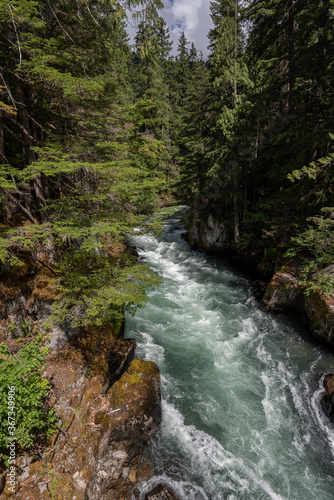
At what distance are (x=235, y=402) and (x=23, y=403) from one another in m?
6.19

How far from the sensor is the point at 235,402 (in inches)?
277

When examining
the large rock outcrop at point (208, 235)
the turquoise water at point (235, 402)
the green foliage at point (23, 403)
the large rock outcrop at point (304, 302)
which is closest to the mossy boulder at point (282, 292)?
the large rock outcrop at point (304, 302)

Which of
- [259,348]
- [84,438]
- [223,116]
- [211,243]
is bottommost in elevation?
[259,348]

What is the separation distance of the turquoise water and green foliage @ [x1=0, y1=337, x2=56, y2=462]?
2.64 m

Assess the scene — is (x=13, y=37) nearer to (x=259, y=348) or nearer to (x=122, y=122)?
(x=122, y=122)

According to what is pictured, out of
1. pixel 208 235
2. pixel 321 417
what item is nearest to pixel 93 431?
pixel 321 417

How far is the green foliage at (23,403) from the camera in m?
3.83

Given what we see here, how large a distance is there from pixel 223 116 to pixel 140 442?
16.2 metres

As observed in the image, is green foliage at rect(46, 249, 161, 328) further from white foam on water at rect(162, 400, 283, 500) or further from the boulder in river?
the boulder in river

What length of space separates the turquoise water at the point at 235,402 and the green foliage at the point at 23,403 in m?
2.64

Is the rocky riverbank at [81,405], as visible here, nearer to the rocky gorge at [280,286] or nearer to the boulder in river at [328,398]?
the boulder in river at [328,398]

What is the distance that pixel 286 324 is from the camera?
984cm

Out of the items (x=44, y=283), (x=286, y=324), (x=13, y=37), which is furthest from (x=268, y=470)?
(x=13, y=37)

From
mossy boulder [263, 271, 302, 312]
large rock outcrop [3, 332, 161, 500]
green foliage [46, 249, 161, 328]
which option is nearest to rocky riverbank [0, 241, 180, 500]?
large rock outcrop [3, 332, 161, 500]
